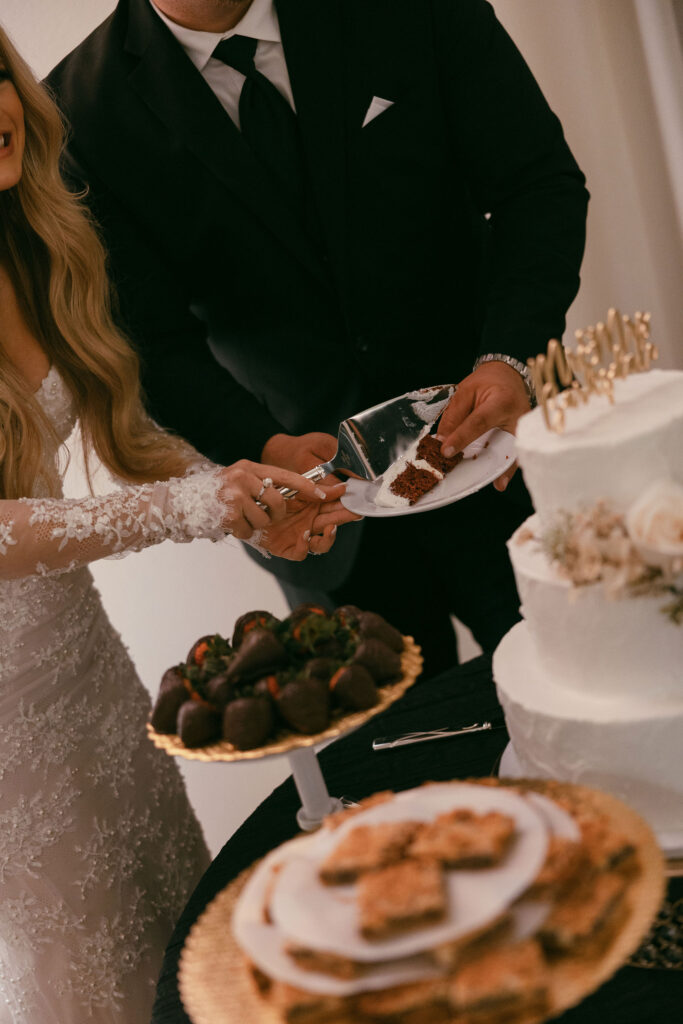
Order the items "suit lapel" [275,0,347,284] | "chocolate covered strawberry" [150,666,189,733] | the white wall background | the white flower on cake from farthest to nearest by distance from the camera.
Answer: the white wall background
"suit lapel" [275,0,347,284]
"chocolate covered strawberry" [150,666,189,733]
the white flower on cake

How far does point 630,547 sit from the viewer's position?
3.65ft

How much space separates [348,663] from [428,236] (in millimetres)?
1573

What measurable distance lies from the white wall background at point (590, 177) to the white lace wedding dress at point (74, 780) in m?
1.98

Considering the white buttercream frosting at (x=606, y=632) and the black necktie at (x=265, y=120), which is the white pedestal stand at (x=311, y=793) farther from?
the black necktie at (x=265, y=120)

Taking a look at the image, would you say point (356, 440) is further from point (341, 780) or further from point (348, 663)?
point (348, 663)

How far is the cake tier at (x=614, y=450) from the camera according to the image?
3.84 feet

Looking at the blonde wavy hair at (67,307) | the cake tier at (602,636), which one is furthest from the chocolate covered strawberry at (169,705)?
the blonde wavy hair at (67,307)

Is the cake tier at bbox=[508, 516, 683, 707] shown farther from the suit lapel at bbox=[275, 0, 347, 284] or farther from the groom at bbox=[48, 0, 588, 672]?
the suit lapel at bbox=[275, 0, 347, 284]

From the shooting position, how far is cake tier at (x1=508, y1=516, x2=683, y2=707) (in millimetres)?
1221

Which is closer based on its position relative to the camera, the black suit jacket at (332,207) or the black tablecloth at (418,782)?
the black tablecloth at (418,782)

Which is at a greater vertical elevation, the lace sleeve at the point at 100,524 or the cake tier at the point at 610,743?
the lace sleeve at the point at 100,524

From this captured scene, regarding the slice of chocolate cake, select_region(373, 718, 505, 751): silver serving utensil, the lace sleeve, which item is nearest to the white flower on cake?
select_region(373, 718, 505, 751): silver serving utensil

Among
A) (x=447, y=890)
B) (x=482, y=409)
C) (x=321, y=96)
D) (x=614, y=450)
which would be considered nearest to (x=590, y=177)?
(x=321, y=96)

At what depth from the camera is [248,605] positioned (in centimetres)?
466
